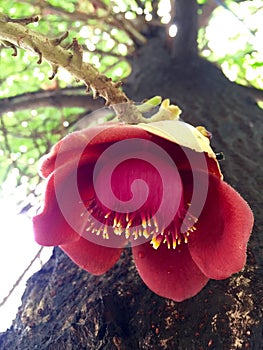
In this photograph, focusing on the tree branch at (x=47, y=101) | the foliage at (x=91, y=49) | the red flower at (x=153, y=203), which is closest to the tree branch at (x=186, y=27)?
the foliage at (x=91, y=49)

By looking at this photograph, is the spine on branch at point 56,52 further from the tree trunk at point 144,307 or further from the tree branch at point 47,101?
the tree branch at point 47,101

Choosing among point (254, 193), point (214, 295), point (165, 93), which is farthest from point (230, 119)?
point (214, 295)

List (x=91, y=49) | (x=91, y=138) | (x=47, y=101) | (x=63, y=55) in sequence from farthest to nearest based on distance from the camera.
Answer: (x=91, y=49)
(x=47, y=101)
(x=63, y=55)
(x=91, y=138)

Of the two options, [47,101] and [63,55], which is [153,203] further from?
[47,101]

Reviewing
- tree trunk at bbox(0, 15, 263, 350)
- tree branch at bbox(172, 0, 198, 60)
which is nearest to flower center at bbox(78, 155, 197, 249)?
tree trunk at bbox(0, 15, 263, 350)

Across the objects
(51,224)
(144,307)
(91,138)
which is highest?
(91,138)

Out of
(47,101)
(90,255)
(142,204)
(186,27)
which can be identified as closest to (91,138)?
(142,204)

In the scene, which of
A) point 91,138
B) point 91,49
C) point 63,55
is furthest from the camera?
point 91,49
